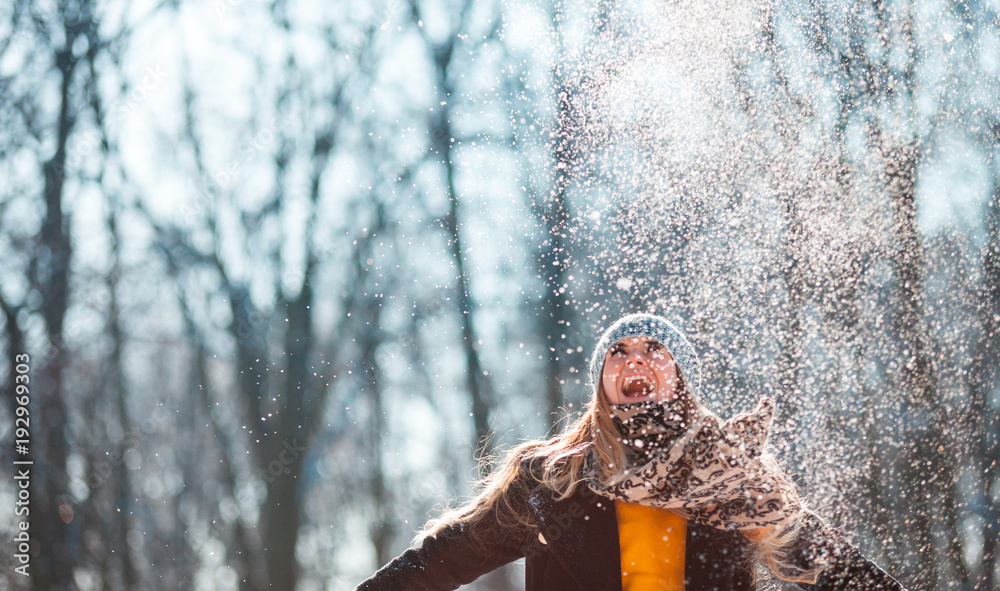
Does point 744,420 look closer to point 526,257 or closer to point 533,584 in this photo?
point 533,584

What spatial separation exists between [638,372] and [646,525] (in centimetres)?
54

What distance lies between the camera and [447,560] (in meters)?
2.05

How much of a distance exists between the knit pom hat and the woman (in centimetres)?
26

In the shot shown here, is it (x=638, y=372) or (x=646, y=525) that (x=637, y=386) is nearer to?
(x=638, y=372)

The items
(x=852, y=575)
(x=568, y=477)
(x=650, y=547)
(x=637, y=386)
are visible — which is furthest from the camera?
(x=637, y=386)

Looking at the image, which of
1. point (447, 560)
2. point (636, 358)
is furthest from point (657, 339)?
point (447, 560)

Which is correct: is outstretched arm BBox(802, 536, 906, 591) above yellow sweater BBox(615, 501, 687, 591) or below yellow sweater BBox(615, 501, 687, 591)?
below

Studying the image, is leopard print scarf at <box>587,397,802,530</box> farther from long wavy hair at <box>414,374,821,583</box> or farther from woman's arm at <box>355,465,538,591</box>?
woman's arm at <box>355,465,538,591</box>

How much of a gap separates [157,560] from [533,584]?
997cm

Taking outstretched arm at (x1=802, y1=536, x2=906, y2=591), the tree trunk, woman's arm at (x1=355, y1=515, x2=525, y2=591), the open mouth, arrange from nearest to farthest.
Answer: outstretched arm at (x1=802, y1=536, x2=906, y2=591) → woman's arm at (x1=355, y1=515, x2=525, y2=591) → the open mouth → the tree trunk

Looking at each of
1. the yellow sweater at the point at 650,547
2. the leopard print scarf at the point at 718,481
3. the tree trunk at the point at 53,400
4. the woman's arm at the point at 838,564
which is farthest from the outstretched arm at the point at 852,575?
the tree trunk at the point at 53,400

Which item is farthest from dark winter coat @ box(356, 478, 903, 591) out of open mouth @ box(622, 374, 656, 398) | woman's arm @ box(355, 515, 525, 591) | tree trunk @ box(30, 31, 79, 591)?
tree trunk @ box(30, 31, 79, 591)

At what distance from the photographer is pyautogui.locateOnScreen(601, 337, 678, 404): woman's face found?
231 centimetres

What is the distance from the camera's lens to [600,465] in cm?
220
